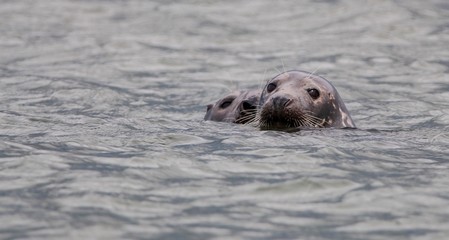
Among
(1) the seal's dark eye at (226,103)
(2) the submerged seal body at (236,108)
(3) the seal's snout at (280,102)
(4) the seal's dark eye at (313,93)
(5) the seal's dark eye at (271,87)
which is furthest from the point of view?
(1) the seal's dark eye at (226,103)

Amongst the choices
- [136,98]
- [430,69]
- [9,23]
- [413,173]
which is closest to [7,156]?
[413,173]

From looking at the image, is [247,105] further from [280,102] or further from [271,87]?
[280,102]

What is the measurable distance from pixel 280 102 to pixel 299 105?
0.90 ft

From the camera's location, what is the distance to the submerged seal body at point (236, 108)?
1255cm

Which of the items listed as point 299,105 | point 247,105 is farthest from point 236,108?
point 299,105

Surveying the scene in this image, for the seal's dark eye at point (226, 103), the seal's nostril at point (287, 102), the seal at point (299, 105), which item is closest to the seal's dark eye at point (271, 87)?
the seal at point (299, 105)

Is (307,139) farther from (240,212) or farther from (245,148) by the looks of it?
(240,212)

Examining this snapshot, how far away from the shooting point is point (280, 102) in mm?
11523

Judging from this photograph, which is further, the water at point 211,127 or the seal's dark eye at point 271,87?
the seal's dark eye at point 271,87

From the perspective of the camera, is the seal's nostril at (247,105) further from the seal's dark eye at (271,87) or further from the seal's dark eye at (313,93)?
the seal's dark eye at (313,93)

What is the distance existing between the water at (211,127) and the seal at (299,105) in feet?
0.80

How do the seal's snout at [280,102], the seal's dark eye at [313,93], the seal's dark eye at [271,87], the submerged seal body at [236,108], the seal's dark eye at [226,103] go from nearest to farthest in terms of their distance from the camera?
the seal's snout at [280,102], the seal's dark eye at [313,93], the seal's dark eye at [271,87], the submerged seal body at [236,108], the seal's dark eye at [226,103]

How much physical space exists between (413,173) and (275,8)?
48.6 feet

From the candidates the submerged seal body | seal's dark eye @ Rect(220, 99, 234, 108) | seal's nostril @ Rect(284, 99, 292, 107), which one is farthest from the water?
seal's dark eye @ Rect(220, 99, 234, 108)
